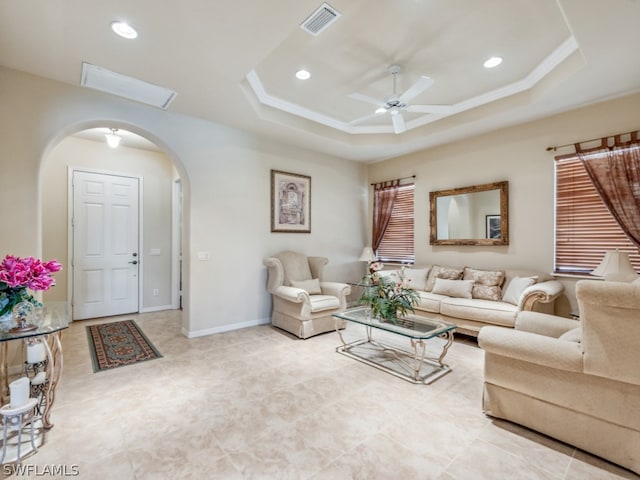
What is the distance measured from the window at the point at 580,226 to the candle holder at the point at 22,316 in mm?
5245

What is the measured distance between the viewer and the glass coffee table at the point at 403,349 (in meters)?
2.78

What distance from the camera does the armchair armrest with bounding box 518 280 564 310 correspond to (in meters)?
3.23

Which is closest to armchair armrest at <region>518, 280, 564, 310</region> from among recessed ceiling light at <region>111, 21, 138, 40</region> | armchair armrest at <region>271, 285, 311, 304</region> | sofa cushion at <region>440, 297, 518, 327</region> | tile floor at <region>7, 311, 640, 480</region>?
sofa cushion at <region>440, 297, 518, 327</region>

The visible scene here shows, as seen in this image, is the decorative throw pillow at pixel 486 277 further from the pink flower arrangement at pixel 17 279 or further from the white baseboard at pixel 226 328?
the pink flower arrangement at pixel 17 279

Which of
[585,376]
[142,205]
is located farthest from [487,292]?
[142,205]

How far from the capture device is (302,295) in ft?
12.6

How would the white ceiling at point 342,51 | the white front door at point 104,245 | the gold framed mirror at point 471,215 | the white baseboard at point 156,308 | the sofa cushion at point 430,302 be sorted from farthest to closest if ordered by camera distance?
1. the white baseboard at point 156,308
2. the white front door at point 104,245
3. the gold framed mirror at point 471,215
4. the sofa cushion at point 430,302
5. the white ceiling at point 342,51

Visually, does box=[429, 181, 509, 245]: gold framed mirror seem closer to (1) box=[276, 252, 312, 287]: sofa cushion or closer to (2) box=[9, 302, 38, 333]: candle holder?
(1) box=[276, 252, 312, 287]: sofa cushion

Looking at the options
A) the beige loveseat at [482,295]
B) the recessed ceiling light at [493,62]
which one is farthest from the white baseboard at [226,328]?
the recessed ceiling light at [493,62]

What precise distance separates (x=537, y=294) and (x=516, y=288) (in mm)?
463

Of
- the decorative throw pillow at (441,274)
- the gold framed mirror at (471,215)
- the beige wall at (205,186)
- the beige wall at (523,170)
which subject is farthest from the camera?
the decorative throw pillow at (441,274)

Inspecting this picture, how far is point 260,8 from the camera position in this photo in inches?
83.0

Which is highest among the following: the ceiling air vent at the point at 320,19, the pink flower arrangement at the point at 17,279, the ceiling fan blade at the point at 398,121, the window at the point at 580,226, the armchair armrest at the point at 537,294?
the ceiling air vent at the point at 320,19

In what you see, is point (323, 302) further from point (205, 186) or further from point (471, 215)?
point (471, 215)
